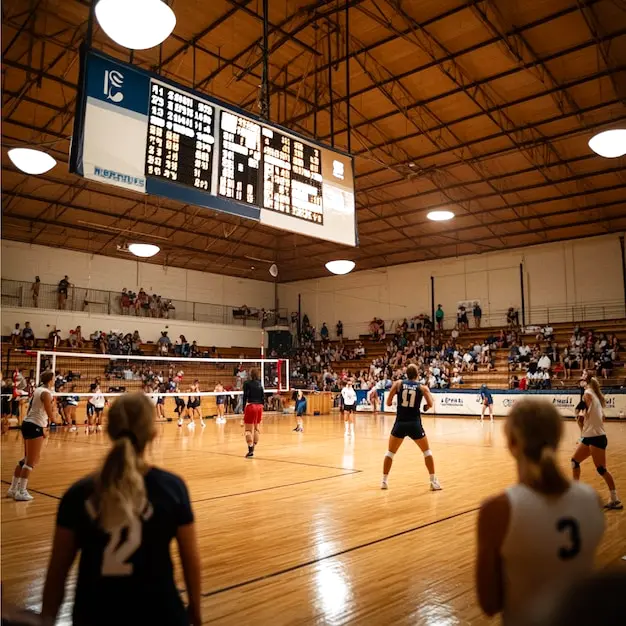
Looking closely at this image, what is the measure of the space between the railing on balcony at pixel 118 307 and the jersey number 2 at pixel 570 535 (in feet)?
85.5

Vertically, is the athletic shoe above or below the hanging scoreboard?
below

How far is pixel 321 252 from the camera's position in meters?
30.9

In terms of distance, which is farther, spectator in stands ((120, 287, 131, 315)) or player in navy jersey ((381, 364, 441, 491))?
spectator in stands ((120, 287, 131, 315))

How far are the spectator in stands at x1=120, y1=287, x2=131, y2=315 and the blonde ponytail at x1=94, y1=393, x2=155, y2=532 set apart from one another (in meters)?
28.0

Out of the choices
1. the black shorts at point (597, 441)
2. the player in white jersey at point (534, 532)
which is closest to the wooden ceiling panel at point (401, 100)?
the black shorts at point (597, 441)

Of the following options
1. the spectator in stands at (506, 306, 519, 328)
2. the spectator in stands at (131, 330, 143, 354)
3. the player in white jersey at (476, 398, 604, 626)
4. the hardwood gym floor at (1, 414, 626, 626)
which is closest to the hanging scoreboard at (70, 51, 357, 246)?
the hardwood gym floor at (1, 414, 626, 626)

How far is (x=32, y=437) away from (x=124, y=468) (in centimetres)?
633

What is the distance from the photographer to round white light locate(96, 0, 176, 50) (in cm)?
748

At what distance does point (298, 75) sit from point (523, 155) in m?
8.62

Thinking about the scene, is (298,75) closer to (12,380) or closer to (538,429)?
(12,380)

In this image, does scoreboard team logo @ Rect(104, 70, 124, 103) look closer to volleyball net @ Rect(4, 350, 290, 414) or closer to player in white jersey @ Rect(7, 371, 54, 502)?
player in white jersey @ Rect(7, 371, 54, 502)

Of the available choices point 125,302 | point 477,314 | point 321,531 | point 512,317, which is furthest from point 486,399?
point 125,302

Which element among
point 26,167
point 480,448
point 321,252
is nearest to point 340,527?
point 480,448

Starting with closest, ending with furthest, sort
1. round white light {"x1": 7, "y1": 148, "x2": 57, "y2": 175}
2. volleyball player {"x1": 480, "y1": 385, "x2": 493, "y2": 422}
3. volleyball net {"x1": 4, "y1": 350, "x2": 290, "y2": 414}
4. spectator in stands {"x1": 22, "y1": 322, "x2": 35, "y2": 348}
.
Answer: round white light {"x1": 7, "y1": 148, "x2": 57, "y2": 175}
volleyball player {"x1": 480, "y1": 385, "x2": 493, "y2": 422}
volleyball net {"x1": 4, "y1": 350, "x2": 290, "y2": 414}
spectator in stands {"x1": 22, "y1": 322, "x2": 35, "y2": 348}
